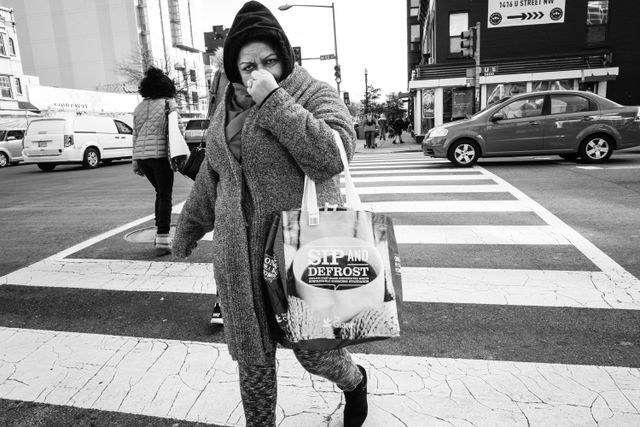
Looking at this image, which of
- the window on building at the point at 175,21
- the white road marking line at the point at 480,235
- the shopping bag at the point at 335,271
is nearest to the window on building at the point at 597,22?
the white road marking line at the point at 480,235

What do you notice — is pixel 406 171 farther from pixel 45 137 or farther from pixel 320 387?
pixel 45 137

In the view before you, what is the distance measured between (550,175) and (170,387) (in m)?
9.29

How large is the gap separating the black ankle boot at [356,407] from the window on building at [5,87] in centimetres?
4555

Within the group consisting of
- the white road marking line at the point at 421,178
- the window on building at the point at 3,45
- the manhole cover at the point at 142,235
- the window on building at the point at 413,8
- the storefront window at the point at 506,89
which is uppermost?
the window on building at the point at 413,8

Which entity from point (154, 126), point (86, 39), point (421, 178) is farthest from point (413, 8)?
point (154, 126)

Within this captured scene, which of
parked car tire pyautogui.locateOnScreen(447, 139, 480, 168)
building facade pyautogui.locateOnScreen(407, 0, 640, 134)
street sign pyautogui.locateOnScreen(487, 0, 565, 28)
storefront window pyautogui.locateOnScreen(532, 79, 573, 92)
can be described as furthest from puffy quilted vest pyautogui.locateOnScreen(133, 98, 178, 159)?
street sign pyautogui.locateOnScreen(487, 0, 565, 28)

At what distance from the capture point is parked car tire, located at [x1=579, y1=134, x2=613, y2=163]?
11156 mm

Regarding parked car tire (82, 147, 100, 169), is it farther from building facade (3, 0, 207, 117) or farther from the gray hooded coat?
building facade (3, 0, 207, 117)

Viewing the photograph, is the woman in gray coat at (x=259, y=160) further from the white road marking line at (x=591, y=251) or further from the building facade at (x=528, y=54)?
the building facade at (x=528, y=54)

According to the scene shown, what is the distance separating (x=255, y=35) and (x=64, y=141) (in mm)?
17076

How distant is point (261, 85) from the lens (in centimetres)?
162

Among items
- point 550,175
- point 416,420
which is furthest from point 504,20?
point 416,420

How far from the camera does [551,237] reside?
536 cm

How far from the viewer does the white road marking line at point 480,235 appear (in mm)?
5289
